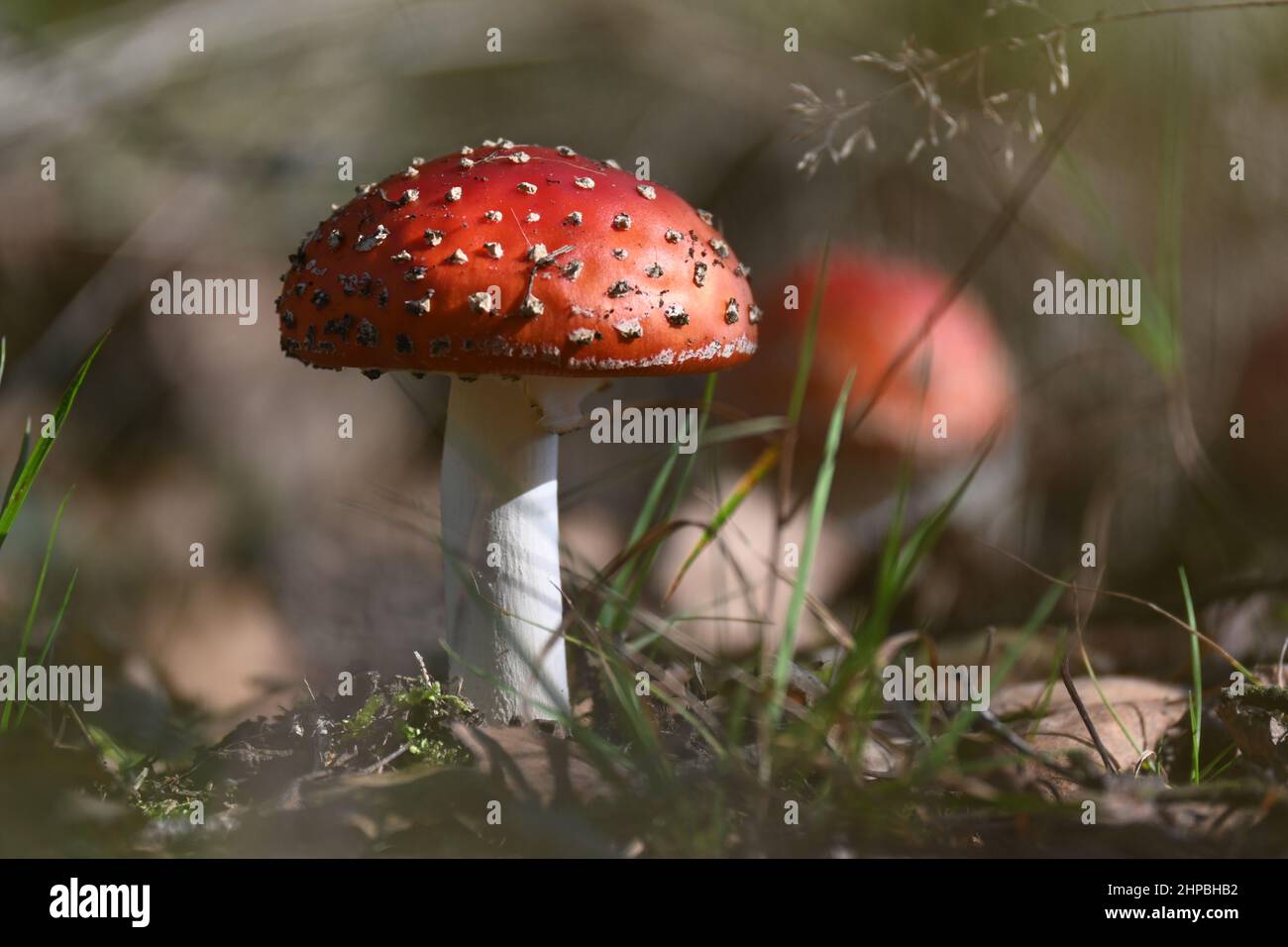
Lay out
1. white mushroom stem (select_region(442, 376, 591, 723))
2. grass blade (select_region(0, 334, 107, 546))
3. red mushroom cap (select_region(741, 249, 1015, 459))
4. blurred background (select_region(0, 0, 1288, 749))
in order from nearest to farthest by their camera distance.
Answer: grass blade (select_region(0, 334, 107, 546)), white mushroom stem (select_region(442, 376, 591, 723)), red mushroom cap (select_region(741, 249, 1015, 459)), blurred background (select_region(0, 0, 1288, 749))

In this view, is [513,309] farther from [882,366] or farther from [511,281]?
[882,366]

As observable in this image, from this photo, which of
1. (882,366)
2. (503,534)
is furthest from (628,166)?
(503,534)

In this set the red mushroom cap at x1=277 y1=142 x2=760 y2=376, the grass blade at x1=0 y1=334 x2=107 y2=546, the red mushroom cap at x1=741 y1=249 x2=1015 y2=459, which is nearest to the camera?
the red mushroom cap at x1=277 y1=142 x2=760 y2=376

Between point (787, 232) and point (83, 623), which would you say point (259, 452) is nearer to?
point (83, 623)

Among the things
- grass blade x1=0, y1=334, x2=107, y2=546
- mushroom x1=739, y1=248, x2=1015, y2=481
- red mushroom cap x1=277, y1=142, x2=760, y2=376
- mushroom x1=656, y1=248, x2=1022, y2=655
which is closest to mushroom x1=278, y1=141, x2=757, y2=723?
red mushroom cap x1=277, y1=142, x2=760, y2=376

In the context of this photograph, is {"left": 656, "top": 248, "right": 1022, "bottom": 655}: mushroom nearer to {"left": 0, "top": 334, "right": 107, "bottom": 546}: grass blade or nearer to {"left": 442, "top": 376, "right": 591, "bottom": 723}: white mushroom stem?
{"left": 442, "top": 376, "right": 591, "bottom": 723}: white mushroom stem

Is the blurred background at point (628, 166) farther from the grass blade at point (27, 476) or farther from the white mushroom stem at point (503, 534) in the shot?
the grass blade at point (27, 476)
